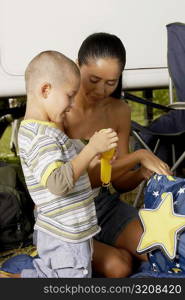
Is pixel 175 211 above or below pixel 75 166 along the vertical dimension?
below

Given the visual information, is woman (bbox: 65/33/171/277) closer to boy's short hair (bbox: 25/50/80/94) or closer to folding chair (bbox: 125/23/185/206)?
boy's short hair (bbox: 25/50/80/94)

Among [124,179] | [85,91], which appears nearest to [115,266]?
[124,179]

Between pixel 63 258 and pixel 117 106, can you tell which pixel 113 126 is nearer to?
pixel 117 106

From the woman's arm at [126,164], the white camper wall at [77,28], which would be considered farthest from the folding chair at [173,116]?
the white camper wall at [77,28]

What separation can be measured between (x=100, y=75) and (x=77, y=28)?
4.89 feet

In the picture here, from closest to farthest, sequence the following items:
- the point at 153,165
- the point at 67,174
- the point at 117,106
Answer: the point at 67,174, the point at 153,165, the point at 117,106

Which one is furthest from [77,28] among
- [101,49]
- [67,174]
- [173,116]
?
[67,174]

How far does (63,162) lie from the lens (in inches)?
57.5

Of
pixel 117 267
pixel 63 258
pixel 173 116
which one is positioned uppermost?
pixel 173 116

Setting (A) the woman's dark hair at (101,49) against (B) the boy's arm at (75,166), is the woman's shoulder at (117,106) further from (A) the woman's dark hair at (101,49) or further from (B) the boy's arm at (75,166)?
(B) the boy's arm at (75,166)

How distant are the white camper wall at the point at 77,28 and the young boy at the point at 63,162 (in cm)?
164

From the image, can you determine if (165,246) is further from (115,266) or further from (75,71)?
(75,71)

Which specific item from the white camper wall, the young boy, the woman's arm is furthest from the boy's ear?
the white camper wall

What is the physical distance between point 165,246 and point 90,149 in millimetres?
430
